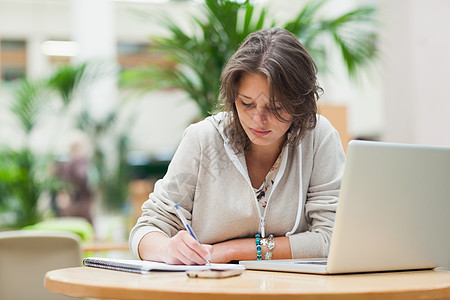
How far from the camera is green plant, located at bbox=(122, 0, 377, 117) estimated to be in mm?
2949

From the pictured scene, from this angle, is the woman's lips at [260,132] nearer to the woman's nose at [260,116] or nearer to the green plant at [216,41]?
the woman's nose at [260,116]

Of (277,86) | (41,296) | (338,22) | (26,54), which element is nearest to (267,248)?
(277,86)

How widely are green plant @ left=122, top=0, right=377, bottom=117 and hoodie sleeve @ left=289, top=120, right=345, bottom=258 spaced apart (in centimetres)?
131

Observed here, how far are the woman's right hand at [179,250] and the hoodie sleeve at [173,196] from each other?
0.10m

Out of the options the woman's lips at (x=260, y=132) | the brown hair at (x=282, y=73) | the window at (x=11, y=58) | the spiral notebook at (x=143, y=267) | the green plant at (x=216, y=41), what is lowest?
the spiral notebook at (x=143, y=267)

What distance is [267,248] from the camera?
151cm

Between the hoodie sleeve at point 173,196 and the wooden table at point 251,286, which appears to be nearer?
the wooden table at point 251,286

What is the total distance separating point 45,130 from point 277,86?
332 inches

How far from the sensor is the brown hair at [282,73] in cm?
148

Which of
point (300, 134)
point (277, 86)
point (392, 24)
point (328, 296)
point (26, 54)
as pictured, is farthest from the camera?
point (26, 54)

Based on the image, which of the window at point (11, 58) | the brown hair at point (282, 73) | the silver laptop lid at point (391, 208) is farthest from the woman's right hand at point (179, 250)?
the window at point (11, 58)

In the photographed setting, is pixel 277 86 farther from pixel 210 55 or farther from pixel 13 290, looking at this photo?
pixel 210 55

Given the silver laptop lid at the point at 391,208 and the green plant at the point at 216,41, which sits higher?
the green plant at the point at 216,41

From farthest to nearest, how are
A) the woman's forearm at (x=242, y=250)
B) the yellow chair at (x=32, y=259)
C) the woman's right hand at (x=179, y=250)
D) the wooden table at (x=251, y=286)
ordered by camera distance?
the yellow chair at (x=32, y=259) < the woman's forearm at (x=242, y=250) < the woman's right hand at (x=179, y=250) < the wooden table at (x=251, y=286)
